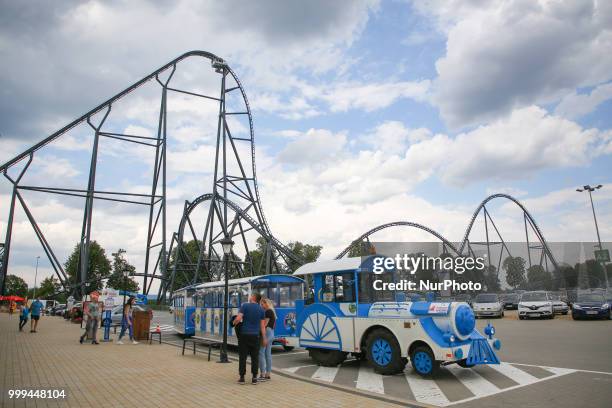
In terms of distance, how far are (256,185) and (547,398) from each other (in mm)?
33662

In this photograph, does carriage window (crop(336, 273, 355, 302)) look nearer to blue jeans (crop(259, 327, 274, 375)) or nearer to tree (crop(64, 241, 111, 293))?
blue jeans (crop(259, 327, 274, 375))

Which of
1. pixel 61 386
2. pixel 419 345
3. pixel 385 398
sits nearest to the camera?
pixel 385 398

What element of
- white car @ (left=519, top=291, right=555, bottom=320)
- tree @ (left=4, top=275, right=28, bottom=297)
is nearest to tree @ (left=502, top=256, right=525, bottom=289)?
white car @ (left=519, top=291, right=555, bottom=320)

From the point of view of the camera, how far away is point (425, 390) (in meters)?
7.69

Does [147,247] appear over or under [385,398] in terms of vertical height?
over

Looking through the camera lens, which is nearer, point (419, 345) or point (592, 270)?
point (419, 345)

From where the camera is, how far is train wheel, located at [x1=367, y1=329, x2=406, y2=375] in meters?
8.93

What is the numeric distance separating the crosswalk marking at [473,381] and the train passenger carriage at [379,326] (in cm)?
28

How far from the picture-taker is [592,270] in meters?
73.1

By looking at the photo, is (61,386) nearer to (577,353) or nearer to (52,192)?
(577,353)

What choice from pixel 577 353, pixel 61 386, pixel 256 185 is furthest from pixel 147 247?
pixel 577 353

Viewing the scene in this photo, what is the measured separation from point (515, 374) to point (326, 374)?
3843 millimetres

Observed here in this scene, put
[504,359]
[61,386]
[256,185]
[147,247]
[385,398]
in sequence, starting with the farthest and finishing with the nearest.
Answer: [256,185] < [147,247] < [504,359] < [61,386] < [385,398]

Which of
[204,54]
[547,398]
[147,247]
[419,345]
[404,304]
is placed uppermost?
[204,54]
